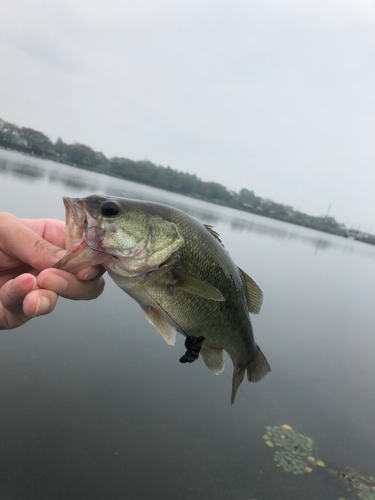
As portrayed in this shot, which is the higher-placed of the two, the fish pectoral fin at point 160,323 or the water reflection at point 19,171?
the fish pectoral fin at point 160,323

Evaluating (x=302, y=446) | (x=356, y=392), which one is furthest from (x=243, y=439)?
(x=356, y=392)

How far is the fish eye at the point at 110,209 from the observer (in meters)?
1.89

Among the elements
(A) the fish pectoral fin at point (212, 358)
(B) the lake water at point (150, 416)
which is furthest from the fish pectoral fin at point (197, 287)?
(B) the lake water at point (150, 416)

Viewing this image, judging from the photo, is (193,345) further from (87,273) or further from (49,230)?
(49,230)

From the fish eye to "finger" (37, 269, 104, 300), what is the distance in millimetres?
442

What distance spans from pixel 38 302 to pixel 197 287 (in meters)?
0.94

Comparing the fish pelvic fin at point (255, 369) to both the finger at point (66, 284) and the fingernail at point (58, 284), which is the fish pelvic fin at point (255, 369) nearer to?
the finger at point (66, 284)

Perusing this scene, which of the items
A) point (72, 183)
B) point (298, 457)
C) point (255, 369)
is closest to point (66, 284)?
point (255, 369)

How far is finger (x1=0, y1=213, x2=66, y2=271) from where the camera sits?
6.77 feet

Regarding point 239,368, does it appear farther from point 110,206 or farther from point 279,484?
point 279,484

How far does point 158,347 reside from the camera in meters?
6.40

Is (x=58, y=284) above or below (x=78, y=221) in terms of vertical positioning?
below

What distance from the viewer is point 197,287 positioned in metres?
2.01

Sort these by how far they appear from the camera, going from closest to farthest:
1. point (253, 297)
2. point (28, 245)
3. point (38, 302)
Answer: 1. point (38, 302)
2. point (28, 245)
3. point (253, 297)
